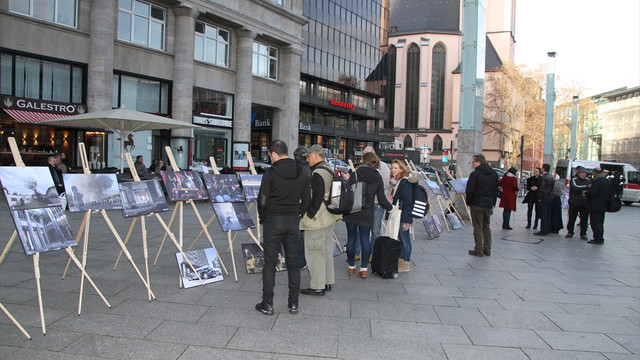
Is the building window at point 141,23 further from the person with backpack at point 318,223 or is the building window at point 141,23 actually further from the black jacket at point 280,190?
the black jacket at point 280,190

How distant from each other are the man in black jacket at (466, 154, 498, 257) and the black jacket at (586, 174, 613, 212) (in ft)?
Answer: 12.6

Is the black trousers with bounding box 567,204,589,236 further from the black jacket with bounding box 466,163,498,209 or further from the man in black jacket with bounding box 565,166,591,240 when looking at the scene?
the black jacket with bounding box 466,163,498,209

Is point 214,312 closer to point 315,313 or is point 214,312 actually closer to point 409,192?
point 315,313

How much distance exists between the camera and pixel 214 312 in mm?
4730

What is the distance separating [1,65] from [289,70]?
18.1 metres

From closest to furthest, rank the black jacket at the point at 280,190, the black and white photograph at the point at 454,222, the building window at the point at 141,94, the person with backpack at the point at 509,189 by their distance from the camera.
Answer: the black jacket at the point at 280,190 → the person with backpack at the point at 509,189 → the black and white photograph at the point at 454,222 → the building window at the point at 141,94

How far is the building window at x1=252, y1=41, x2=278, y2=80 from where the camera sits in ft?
97.6

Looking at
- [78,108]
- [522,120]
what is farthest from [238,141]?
[522,120]

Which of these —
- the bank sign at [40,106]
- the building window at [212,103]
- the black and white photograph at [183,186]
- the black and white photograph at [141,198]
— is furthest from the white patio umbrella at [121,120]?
the building window at [212,103]

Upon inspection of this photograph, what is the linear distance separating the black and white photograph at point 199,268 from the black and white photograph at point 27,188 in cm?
173

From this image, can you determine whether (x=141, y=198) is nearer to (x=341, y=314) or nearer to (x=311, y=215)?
(x=311, y=215)

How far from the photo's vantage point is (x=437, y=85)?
7444 centimetres

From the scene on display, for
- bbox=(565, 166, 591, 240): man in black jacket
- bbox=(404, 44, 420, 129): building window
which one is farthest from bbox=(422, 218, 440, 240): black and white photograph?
bbox=(404, 44, 420, 129): building window

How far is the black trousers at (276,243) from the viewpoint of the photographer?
4.62 metres
